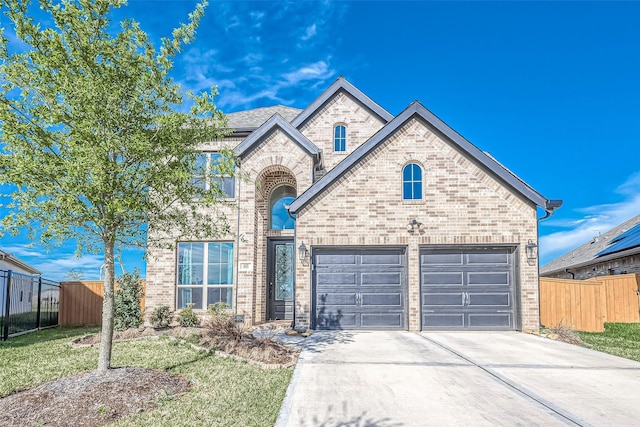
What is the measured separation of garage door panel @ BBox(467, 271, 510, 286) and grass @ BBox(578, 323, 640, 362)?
248cm

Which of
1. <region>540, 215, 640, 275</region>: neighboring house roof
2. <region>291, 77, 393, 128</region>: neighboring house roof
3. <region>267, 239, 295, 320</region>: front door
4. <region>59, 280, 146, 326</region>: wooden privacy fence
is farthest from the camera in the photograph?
<region>540, 215, 640, 275</region>: neighboring house roof

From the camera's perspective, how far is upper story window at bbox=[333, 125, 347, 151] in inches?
640

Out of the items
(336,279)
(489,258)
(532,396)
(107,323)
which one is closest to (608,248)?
(489,258)

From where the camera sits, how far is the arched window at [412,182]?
40.7 ft

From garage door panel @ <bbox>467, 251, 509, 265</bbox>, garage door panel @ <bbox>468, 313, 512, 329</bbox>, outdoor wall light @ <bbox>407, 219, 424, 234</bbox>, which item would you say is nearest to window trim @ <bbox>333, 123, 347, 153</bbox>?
outdoor wall light @ <bbox>407, 219, 424, 234</bbox>

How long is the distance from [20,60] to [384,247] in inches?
367

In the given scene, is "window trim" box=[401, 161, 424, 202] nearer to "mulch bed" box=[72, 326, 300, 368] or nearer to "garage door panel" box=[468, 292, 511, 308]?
"garage door panel" box=[468, 292, 511, 308]

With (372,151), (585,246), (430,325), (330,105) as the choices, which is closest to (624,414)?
(430,325)

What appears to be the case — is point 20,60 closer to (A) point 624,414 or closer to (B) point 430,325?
(A) point 624,414

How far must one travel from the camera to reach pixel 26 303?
13.8 meters

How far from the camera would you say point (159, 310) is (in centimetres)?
1216

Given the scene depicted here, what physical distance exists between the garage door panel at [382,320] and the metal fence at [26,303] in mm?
9942

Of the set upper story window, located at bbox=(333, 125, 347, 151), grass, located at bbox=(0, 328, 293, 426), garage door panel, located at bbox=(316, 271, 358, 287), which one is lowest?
grass, located at bbox=(0, 328, 293, 426)

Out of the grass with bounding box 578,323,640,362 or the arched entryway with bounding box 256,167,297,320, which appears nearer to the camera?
the grass with bounding box 578,323,640,362
